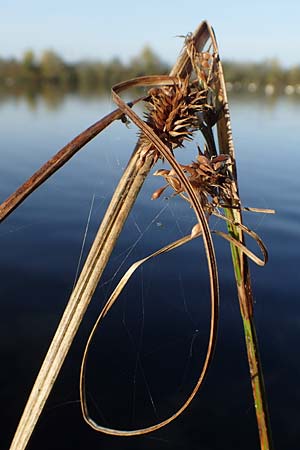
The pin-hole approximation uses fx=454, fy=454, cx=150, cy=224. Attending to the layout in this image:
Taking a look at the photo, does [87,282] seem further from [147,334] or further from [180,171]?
[147,334]

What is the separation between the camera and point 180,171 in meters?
0.42

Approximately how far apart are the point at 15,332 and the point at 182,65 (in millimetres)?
3249

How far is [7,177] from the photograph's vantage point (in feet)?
23.9

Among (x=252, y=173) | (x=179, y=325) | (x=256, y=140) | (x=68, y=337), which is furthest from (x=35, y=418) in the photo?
(x=256, y=140)

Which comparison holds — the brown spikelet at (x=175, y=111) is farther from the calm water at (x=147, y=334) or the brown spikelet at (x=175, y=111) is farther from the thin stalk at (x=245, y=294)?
the calm water at (x=147, y=334)

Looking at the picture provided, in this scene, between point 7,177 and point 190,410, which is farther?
point 7,177

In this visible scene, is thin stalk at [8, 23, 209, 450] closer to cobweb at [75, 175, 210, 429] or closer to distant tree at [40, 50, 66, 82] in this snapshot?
cobweb at [75, 175, 210, 429]

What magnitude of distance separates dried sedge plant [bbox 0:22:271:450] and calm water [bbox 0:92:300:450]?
116 centimetres

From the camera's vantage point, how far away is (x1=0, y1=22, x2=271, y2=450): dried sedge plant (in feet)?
1.49

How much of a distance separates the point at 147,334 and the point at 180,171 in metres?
3.10

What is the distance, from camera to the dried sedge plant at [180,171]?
0.45m

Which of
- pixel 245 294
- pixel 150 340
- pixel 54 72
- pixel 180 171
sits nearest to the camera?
pixel 180 171

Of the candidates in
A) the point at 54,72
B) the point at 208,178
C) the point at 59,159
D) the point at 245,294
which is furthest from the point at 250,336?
the point at 54,72

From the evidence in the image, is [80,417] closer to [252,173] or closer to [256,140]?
[252,173]
